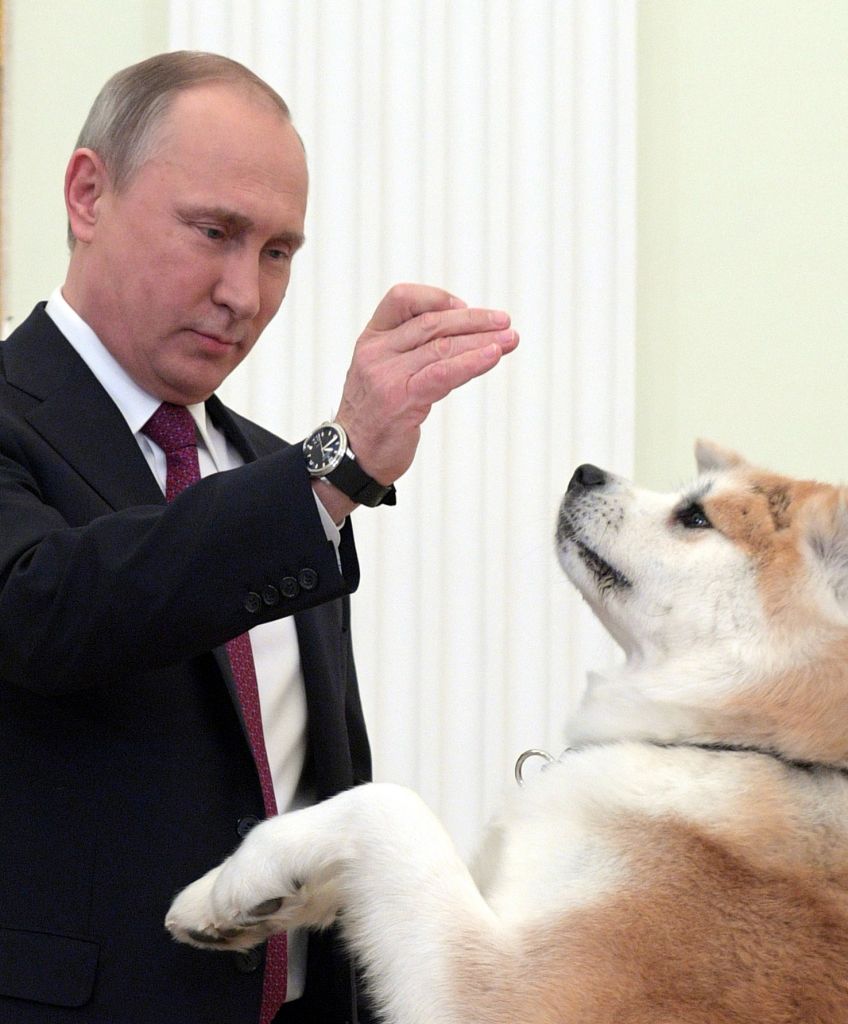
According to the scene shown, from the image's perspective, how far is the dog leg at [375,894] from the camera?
129 centimetres

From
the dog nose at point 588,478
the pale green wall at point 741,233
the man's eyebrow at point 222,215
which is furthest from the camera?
the pale green wall at point 741,233

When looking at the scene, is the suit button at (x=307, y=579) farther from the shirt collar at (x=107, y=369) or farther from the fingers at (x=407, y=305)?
the shirt collar at (x=107, y=369)

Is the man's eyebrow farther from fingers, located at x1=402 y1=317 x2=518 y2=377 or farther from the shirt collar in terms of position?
fingers, located at x1=402 y1=317 x2=518 y2=377

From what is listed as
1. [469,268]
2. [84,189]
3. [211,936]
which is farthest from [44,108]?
[211,936]

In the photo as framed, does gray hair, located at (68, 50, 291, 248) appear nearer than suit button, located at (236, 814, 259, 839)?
No

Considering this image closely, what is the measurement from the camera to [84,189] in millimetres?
1640

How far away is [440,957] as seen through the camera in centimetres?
127

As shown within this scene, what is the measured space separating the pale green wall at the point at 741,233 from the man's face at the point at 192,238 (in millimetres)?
1252

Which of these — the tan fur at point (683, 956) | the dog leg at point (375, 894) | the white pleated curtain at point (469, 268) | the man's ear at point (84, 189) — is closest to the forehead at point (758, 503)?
the tan fur at point (683, 956)

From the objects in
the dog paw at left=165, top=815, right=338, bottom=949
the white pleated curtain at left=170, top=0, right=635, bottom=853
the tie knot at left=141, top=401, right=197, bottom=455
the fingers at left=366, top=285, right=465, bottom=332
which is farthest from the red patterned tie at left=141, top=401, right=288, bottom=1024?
the white pleated curtain at left=170, top=0, right=635, bottom=853

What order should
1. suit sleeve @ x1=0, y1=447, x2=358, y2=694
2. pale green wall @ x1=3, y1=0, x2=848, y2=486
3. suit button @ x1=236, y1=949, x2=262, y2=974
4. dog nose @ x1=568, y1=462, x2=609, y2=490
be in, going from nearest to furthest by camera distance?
1. suit sleeve @ x1=0, y1=447, x2=358, y2=694
2. suit button @ x1=236, y1=949, x2=262, y2=974
3. dog nose @ x1=568, y1=462, x2=609, y2=490
4. pale green wall @ x1=3, y1=0, x2=848, y2=486

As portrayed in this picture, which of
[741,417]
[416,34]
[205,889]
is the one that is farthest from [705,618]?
[416,34]

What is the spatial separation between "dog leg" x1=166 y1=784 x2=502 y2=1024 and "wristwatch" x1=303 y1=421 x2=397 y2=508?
32 cm

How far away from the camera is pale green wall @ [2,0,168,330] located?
8.94 feet
